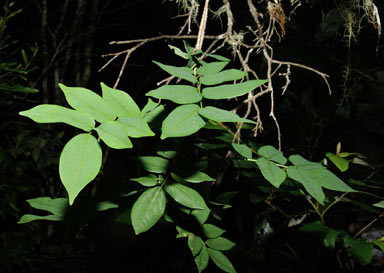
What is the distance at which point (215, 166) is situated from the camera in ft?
5.56

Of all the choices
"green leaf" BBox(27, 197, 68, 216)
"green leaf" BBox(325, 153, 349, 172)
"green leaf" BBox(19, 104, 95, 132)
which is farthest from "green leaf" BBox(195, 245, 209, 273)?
"green leaf" BBox(325, 153, 349, 172)

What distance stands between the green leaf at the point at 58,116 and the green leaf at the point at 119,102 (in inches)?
2.5

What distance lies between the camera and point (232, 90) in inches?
19.4

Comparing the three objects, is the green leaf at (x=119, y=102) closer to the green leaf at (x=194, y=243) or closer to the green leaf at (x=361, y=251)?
the green leaf at (x=194, y=243)

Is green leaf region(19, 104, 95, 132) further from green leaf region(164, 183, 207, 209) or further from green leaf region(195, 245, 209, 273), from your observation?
green leaf region(195, 245, 209, 273)

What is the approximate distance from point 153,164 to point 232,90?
0.81 feet

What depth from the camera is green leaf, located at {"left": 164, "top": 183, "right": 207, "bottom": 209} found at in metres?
0.58

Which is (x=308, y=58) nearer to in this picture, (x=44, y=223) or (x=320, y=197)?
(x=320, y=197)

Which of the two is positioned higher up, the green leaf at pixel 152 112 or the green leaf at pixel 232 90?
the green leaf at pixel 232 90

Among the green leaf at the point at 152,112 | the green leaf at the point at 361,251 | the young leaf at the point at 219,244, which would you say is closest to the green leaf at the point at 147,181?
the green leaf at the point at 152,112

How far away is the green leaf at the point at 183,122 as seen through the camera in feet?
1.41

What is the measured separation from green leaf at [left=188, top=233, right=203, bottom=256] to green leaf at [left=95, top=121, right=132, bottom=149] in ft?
1.18

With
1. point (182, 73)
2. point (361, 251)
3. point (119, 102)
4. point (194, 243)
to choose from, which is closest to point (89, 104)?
point (119, 102)

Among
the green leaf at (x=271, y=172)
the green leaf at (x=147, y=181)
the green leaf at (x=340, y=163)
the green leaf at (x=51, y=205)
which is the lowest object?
the green leaf at (x=340, y=163)
